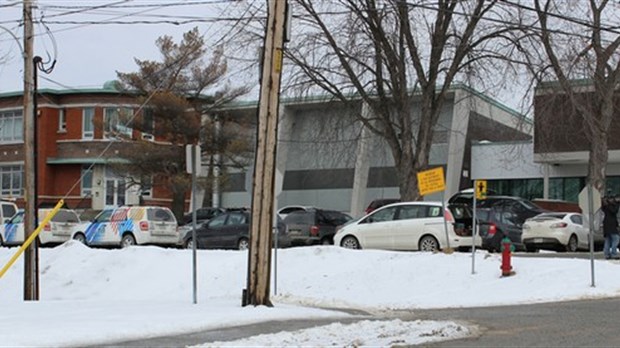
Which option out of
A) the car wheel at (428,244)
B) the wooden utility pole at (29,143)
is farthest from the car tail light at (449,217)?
the wooden utility pole at (29,143)

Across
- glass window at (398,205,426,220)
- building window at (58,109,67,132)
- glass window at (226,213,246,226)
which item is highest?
building window at (58,109,67,132)

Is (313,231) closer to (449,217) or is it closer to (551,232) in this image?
(449,217)

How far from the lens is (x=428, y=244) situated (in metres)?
24.6

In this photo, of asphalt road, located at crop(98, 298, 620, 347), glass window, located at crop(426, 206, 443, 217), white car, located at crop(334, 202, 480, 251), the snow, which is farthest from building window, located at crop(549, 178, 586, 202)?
asphalt road, located at crop(98, 298, 620, 347)

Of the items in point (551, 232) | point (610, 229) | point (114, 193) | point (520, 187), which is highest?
point (520, 187)

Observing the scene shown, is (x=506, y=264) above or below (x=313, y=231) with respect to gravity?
below

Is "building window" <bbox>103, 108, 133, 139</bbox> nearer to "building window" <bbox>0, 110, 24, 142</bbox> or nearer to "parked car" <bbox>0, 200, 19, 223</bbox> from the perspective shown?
"parked car" <bbox>0, 200, 19, 223</bbox>

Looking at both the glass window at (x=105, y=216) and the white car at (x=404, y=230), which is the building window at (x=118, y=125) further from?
the white car at (x=404, y=230)

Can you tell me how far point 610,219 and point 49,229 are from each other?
21655 mm

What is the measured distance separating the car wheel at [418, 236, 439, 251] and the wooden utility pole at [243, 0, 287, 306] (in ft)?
36.5

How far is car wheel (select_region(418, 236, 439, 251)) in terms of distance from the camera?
80.5 feet

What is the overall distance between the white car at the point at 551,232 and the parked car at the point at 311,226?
6594 mm

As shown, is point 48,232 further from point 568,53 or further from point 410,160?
point 568,53

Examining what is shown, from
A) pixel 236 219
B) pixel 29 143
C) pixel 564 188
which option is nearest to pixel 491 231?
pixel 236 219
